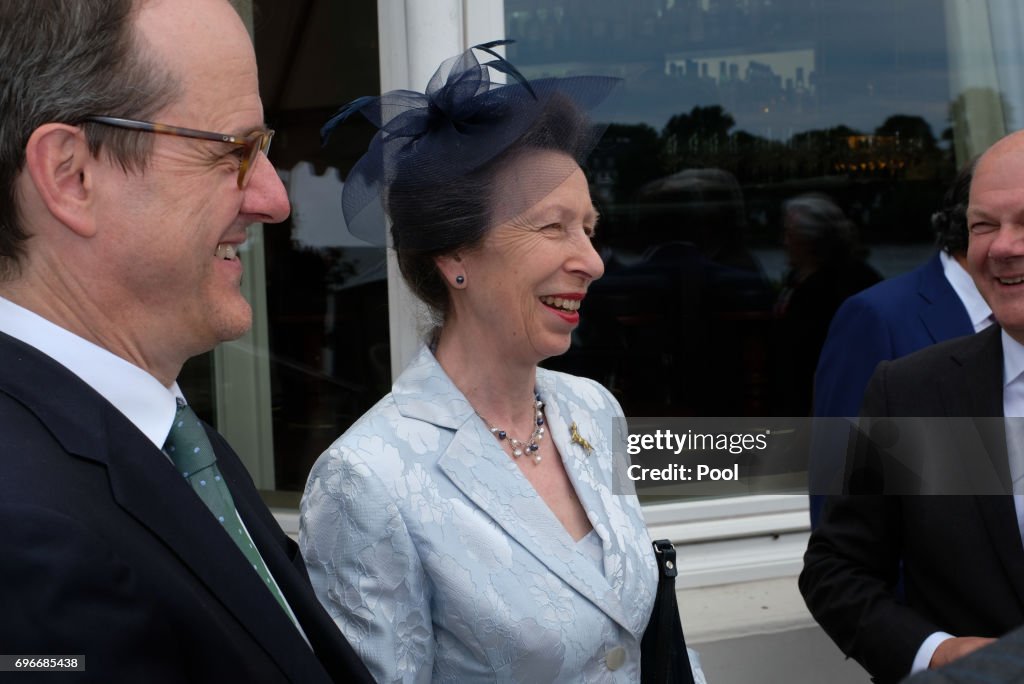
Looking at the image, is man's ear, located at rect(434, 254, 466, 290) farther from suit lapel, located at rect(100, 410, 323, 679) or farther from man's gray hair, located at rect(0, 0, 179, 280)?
suit lapel, located at rect(100, 410, 323, 679)

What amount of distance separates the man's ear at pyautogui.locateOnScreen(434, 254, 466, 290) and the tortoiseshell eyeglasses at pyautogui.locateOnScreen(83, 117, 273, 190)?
2.36 ft

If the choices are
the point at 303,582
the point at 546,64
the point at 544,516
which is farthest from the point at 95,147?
the point at 546,64

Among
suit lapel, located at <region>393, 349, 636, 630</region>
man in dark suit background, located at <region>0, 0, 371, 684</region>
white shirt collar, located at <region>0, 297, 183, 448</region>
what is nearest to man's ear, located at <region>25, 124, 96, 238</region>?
man in dark suit background, located at <region>0, 0, 371, 684</region>

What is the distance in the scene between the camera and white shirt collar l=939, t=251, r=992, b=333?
9.19 ft

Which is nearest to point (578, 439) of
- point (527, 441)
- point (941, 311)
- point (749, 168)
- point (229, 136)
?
point (527, 441)

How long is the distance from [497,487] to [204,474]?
664mm

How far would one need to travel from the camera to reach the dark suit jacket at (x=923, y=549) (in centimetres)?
193

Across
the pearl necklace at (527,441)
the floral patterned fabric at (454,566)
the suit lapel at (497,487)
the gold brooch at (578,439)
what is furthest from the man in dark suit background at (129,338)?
the gold brooch at (578,439)

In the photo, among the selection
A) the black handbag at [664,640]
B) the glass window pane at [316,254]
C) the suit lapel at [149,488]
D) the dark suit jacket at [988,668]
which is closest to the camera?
the dark suit jacket at [988,668]

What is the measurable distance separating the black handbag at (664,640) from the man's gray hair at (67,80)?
1151 millimetres

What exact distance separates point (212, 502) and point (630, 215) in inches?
102

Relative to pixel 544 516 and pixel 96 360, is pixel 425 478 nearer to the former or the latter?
pixel 544 516

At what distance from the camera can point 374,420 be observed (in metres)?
1.81

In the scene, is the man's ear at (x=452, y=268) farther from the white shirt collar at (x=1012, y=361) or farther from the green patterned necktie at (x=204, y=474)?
the white shirt collar at (x=1012, y=361)
